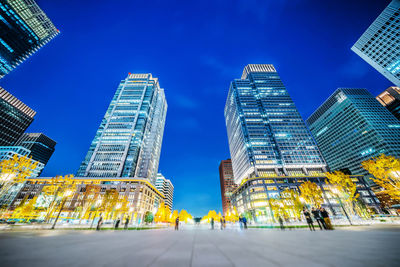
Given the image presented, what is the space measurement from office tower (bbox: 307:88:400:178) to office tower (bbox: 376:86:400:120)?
16909 millimetres

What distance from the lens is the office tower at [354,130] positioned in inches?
3718

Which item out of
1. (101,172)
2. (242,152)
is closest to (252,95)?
(242,152)

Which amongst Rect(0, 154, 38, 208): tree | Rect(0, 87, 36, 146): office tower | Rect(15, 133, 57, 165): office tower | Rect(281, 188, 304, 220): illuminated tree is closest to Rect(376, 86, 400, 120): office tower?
Rect(281, 188, 304, 220): illuminated tree

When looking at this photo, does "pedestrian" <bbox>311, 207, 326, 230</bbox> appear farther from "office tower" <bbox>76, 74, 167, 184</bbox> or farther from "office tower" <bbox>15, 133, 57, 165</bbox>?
"office tower" <bbox>15, 133, 57, 165</bbox>

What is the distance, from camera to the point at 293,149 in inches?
3273

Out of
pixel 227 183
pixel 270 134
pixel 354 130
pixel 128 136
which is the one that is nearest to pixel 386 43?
pixel 354 130

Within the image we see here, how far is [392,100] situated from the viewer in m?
120

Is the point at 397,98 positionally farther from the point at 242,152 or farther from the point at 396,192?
the point at 396,192

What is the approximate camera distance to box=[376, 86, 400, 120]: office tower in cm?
11638

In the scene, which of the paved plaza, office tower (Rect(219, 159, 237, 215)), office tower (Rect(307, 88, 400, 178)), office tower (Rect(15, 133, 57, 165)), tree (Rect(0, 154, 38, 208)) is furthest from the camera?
office tower (Rect(219, 159, 237, 215))

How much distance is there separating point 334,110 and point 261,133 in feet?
293

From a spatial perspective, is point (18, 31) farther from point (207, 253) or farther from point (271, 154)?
point (271, 154)

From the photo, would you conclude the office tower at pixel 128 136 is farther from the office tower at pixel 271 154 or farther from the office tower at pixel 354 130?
the office tower at pixel 354 130

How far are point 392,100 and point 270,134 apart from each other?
121 meters
